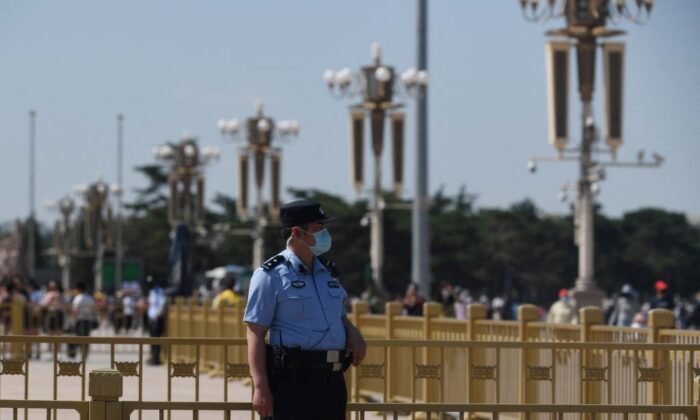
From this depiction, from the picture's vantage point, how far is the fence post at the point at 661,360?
11.6m

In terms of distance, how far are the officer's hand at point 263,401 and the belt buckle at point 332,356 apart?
35 centimetres

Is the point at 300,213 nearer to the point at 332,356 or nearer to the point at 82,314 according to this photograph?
the point at 332,356

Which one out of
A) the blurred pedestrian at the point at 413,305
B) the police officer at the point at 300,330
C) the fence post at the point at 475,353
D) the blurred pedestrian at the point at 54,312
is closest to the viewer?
the police officer at the point at 300,330

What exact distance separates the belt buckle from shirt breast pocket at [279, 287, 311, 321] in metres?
0.21

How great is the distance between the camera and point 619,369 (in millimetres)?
12523

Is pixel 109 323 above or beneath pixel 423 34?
beneath

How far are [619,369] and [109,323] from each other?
135 ft

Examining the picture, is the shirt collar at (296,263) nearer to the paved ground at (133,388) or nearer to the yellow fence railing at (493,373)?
the yellow fence railing at (493,373)

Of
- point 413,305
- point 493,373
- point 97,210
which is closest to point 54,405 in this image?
point 493,373

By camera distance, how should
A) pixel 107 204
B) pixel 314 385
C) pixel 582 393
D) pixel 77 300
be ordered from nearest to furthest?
Answer: pixel 314 385 → pixel 582 393 → pixel 77 300 → pixel 107 204

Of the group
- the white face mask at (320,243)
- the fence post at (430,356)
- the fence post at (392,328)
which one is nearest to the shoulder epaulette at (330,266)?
the white face mask at (320,243)

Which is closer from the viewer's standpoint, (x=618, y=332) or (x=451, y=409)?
(x=451, y=409)

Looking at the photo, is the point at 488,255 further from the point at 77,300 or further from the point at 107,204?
the point at 77,300

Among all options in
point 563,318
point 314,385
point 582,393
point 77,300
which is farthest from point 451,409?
point 77,300
